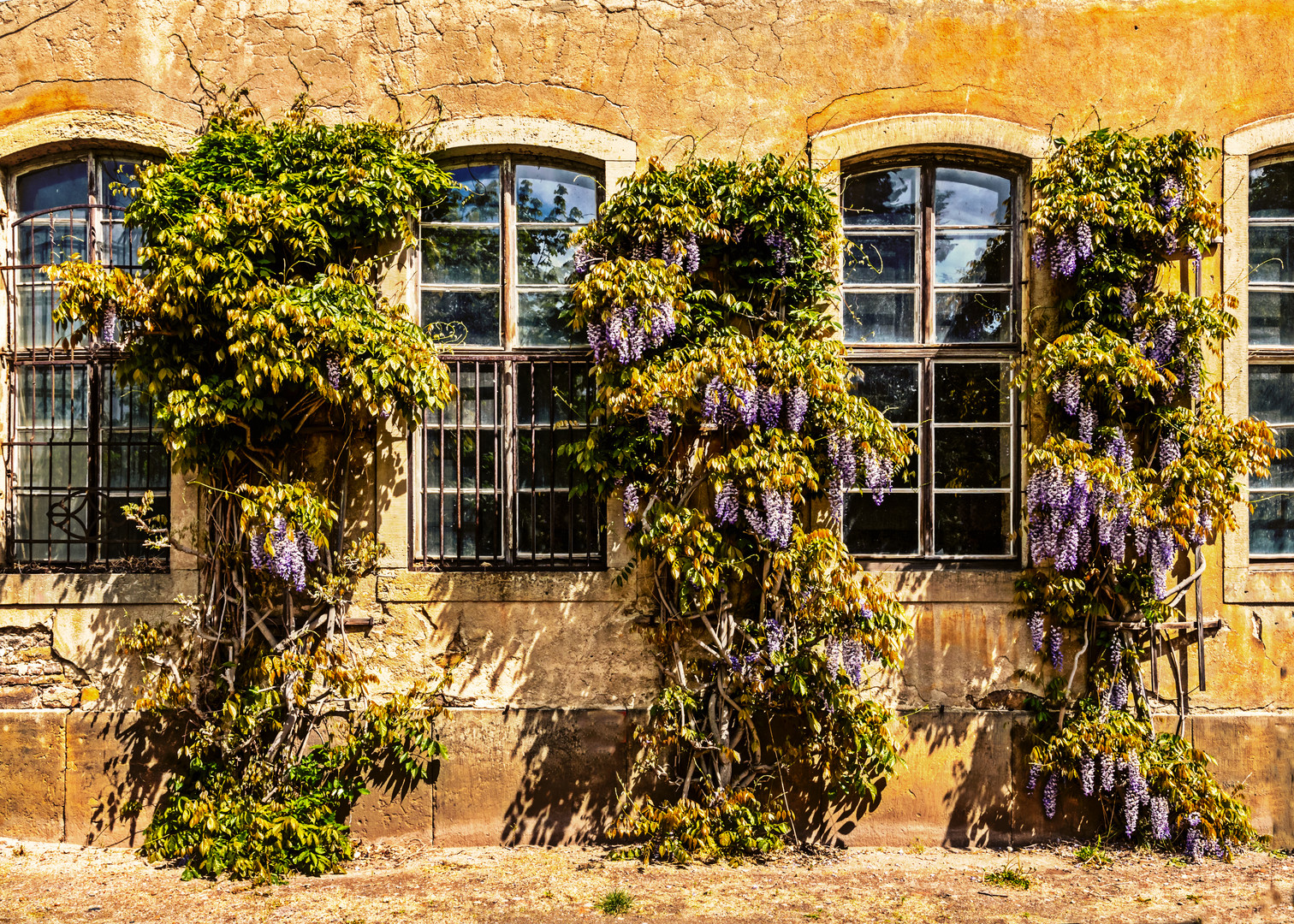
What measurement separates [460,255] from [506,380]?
0.81 m

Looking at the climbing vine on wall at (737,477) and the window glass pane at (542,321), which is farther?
the window glass pane at (542,321)

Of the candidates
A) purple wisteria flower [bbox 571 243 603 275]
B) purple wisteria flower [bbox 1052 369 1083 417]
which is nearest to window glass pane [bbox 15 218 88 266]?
purple wisteria flower [bbox 571 243 603 275]

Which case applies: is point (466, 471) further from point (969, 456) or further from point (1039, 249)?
point (1039, 249)

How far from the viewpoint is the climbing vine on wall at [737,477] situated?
4246mm

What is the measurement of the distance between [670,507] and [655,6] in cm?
289

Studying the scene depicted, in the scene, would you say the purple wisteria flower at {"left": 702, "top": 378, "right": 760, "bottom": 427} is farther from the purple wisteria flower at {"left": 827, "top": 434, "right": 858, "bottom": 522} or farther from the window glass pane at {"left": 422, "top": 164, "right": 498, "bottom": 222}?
the window glass pane at {"left": 422, "top": 164, "right": 498, "bottom": 222}

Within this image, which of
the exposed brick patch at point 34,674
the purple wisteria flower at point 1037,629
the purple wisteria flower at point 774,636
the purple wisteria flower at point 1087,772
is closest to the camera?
the purple wisteria flower at point 774,636

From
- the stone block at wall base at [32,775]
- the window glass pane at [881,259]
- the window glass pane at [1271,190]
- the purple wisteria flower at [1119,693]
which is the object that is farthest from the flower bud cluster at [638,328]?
the stone block at wall base at [32,775]

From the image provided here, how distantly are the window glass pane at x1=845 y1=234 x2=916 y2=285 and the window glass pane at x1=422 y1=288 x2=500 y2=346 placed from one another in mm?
2138

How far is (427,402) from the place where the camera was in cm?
442

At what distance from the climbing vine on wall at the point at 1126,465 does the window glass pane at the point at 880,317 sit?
723 mm

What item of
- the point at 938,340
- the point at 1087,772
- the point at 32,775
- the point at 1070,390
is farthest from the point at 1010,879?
the point at 32,775

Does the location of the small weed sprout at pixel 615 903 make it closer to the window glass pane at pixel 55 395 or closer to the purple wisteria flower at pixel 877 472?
the purple wisteria flower at pixel 877 472

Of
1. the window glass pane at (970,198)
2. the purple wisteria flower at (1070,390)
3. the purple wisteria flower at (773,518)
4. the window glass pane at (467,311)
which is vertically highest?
the window glass pane at (970,198)
